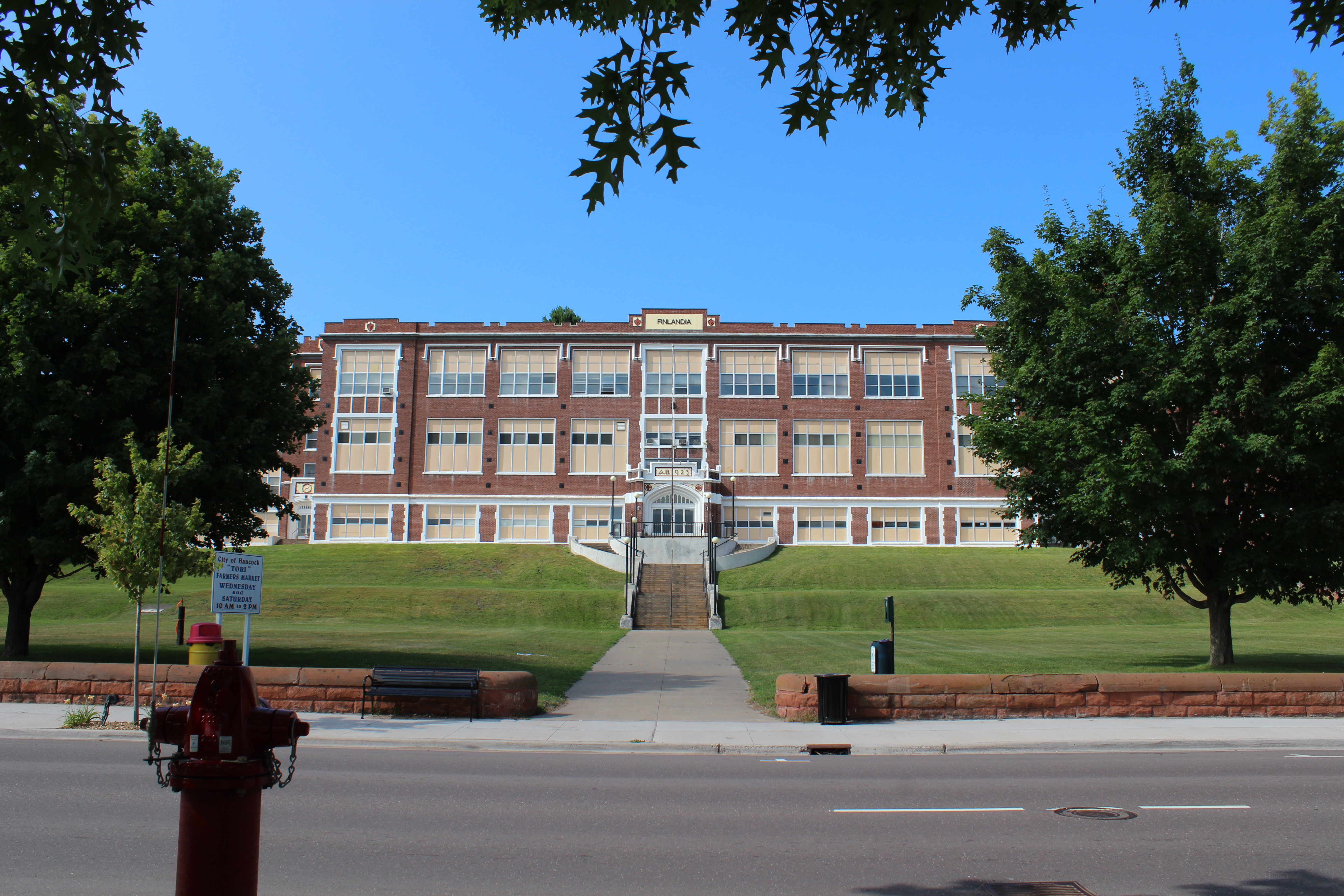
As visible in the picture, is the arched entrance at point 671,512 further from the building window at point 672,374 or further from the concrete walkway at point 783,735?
the concrete walkway at point 783,735

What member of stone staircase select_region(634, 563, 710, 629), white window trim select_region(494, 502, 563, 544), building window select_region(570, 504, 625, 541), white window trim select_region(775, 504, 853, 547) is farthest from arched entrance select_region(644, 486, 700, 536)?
stone staircase select_region(634, 563, 710, 629)

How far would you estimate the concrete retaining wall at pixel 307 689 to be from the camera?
14758 mm

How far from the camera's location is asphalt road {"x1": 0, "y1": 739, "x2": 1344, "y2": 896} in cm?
635

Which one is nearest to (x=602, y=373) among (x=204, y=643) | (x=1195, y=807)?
(x=204, y=643)

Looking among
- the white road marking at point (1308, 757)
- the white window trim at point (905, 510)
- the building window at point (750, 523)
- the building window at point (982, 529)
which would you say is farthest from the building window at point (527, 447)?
the white road marking at point (1308, 757)

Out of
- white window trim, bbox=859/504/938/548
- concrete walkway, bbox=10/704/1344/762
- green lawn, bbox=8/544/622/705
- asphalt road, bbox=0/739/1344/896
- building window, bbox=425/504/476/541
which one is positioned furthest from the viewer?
building window, bbox=425/504/476/541

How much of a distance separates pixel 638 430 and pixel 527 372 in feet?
28.6

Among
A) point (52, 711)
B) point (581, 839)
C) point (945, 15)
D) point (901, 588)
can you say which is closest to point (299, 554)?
point (901, 588)

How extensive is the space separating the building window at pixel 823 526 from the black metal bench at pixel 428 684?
47.7 metres

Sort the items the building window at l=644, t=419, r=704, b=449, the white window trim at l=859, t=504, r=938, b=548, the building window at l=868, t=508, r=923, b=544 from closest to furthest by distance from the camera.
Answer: the white window trim at l=859, t=504, r=938, b=548, the building window at l=868, t=508, r=923, b=544, the building window at l=644, t=419, r=704, b=449

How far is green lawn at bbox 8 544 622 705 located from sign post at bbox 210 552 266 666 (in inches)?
189

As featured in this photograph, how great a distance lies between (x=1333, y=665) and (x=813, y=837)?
1905 cm

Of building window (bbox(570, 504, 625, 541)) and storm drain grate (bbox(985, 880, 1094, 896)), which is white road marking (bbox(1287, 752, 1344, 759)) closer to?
storm drain grate (bbox(985, 880, 1094, 896))

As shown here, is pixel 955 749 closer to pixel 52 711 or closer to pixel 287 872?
pixel 287 872
